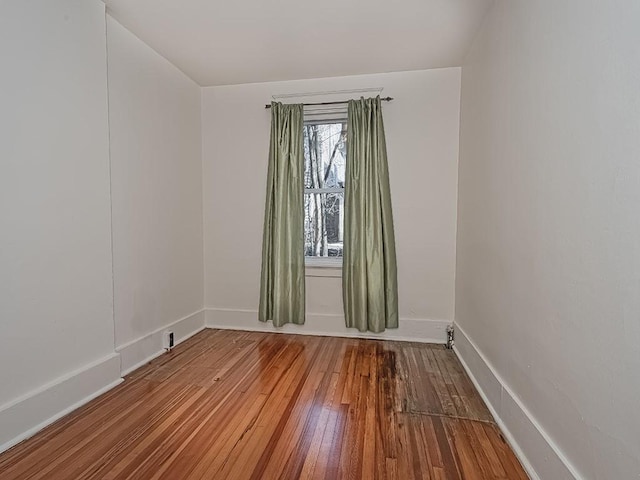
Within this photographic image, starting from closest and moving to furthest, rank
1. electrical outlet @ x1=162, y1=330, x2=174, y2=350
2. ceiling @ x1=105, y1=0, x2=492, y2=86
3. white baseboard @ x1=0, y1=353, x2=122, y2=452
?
1. white baseboard @ x1=0, y1=353, x2=122, y2=452
2. ceiling @ x1=105, y1=0, x2=492, y2=86
3. electrical outlet @ x1=162, y1=330, x2=174, y2=350

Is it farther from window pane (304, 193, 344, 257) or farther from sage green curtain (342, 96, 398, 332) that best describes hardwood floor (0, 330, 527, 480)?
window pane (304, 193, 344, 257)

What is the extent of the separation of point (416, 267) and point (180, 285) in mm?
2177

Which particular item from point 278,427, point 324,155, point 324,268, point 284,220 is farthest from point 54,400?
point 324,155

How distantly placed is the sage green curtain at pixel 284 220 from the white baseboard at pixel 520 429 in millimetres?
1620

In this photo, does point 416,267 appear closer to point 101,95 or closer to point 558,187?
point 558,187

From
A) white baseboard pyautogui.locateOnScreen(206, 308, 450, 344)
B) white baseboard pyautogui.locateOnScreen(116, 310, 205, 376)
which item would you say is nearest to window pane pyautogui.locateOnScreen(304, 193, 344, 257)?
white baseboard pyautogui.locateOnScreen(206, 308, 450, 344)

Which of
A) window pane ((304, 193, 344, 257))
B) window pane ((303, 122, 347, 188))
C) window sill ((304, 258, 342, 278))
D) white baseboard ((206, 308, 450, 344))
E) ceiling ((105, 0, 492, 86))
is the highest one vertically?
ceiling ((105, 0, 492, 86))

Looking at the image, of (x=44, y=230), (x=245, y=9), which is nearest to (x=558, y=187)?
(x=245, y=9)

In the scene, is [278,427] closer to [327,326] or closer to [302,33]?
[327,326]

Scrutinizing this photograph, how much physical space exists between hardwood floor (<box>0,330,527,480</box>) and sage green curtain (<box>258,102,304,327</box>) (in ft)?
2.14

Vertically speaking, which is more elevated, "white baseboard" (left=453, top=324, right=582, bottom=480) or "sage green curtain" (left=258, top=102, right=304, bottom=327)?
"sage green curtain" (left=258, top=102, right=304, bottom=327)

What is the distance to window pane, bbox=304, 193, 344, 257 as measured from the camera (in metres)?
3.24

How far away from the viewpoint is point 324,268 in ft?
10.4

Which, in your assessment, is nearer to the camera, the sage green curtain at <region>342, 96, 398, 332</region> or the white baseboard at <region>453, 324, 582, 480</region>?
the white baseboard at <region>453, 324, 582, 480</region>
